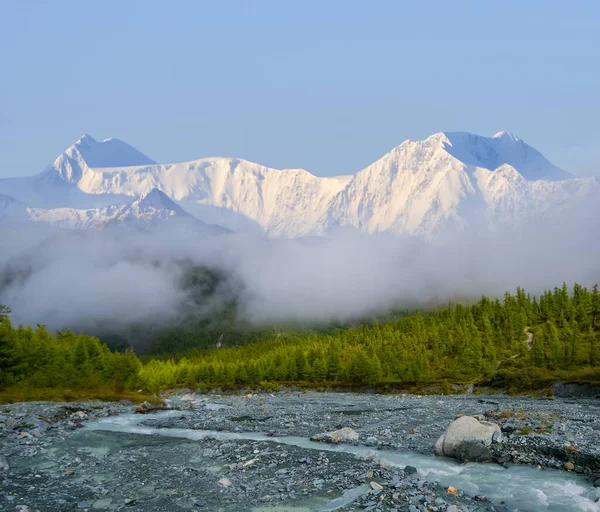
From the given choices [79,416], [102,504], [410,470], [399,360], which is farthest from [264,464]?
[399,360]

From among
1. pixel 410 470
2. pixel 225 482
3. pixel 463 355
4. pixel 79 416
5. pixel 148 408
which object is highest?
pixel 225 482

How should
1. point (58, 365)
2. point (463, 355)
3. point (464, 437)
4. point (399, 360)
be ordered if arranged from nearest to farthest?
point (464, 437), point (58, 365), point (463, 355), point (399, 360)

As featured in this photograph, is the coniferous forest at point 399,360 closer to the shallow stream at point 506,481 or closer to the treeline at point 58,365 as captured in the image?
the treeline at point 58,365

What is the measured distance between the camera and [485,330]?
556 ft

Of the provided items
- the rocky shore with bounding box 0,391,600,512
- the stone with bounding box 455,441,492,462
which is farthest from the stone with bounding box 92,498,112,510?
the stone with bounding box 455,441,492,462

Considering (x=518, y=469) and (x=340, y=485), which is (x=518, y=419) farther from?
(x=340, y=485)

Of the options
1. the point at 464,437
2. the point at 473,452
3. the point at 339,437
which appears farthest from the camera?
the point at 339,437

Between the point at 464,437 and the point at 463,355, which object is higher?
the point at 464,437

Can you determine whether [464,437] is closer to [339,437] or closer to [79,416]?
[339,437]

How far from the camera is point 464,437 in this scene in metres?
34.3

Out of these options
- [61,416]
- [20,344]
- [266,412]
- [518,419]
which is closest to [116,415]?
[61,416]

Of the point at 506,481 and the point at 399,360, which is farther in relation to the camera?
the point at 399,360

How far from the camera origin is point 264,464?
105 feet

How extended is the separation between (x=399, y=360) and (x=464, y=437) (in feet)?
376
